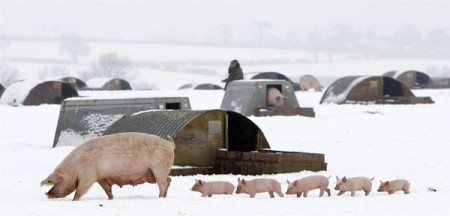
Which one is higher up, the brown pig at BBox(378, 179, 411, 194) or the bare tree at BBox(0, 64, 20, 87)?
the brown pig at BBox(378, 179, 411, 194)

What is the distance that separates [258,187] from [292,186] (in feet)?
1.93

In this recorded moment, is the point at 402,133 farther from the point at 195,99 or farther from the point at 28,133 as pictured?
the point at 195,99

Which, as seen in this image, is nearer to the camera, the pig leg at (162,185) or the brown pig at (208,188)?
the pig leg at (162,185)

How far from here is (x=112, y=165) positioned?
48.7 ft

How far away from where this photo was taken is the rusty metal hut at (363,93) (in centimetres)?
4372

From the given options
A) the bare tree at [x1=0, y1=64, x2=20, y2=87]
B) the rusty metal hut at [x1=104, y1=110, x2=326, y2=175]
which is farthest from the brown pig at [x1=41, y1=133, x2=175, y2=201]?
the bare tree at [x1=0, y1=64, x2=20, y2=87]

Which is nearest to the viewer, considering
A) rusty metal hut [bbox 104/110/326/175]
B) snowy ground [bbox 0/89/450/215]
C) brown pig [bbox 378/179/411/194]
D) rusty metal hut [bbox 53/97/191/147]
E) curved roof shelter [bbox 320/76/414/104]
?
snowy ground [bbox 0/89/450/215]

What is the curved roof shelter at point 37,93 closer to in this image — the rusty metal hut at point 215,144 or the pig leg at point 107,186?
the rusty metal hut at point 215,144

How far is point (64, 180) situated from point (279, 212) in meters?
3.74

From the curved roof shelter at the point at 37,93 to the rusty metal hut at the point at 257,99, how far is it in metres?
11.8

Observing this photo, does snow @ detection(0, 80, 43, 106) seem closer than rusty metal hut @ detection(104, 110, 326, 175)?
No

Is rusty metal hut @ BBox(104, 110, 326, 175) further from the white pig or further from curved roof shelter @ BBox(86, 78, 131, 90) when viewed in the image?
curved roof shelter @ BBox(86, 78, 131, 90)

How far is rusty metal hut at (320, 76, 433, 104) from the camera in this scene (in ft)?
143

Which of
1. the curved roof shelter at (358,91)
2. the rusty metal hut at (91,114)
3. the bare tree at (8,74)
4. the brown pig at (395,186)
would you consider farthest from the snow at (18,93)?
the bare tree at (8,74)
